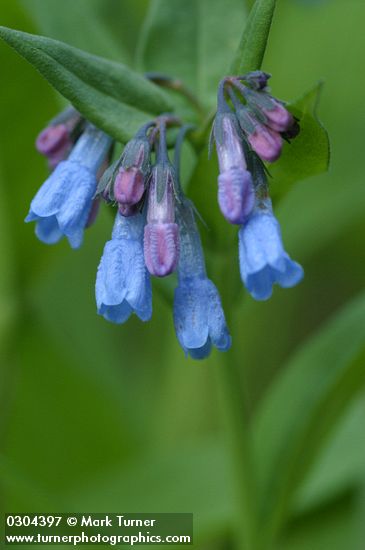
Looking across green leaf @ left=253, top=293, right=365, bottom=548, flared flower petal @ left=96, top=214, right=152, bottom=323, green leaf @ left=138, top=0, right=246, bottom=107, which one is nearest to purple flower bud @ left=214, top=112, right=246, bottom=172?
flared flower petal @ left=96, top=214, right=152, bottom=323

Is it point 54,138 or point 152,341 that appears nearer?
point 54,138

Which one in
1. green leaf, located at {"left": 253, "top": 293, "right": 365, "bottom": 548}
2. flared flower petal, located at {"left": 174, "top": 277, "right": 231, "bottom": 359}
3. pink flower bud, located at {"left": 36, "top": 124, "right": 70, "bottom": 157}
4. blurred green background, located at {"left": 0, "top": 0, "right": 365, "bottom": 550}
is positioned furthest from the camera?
blurred green background, located at {"left": 0, "top": 0, "right": 365, "bottom": 550}

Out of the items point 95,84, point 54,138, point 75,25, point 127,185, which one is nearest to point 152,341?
point 75,25

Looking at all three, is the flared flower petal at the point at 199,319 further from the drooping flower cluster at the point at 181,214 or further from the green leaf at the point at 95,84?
the green leaf at the point at 95,84

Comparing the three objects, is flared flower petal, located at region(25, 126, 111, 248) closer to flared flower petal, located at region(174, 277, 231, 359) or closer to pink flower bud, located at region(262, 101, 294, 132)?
flared flower petal, located at region(174, 277, 231, 359)

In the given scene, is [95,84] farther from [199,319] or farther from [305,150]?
[199,319]

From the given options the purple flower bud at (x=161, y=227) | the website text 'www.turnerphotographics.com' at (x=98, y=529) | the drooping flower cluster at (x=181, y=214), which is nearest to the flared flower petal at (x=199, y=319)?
the drooping flower cluster at (x=181, y=214)
